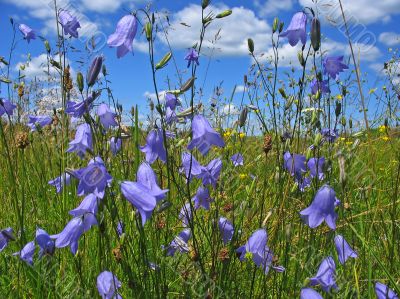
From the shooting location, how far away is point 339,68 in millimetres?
2551

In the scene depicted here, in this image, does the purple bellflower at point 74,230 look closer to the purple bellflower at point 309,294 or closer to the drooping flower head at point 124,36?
the drooping flower head at point 124,36

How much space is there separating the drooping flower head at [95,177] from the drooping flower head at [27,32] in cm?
261

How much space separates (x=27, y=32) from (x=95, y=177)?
2.64 m

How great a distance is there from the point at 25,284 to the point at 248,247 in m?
1.00

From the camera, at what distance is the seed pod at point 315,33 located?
183 cm

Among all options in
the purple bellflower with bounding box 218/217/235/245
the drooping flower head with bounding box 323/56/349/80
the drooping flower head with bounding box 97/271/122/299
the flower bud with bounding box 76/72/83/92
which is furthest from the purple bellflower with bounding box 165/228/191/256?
the drooping flower head with bounding box 323/56/349/80

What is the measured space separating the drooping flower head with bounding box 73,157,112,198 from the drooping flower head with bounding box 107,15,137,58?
0.52 m

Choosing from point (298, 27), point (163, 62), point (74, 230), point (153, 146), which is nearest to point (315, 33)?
point (298, 27)

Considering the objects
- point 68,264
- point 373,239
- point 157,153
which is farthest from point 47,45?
point 373,239

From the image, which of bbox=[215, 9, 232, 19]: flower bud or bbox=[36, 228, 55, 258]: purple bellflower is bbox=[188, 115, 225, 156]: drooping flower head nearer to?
bbox=[215, 9, 232, 19]: flower bud

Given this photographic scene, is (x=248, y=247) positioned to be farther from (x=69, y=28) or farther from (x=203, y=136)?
(x=69, y=28)

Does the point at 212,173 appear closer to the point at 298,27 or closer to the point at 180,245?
the point at 180,245

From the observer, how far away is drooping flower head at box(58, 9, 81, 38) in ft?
8.45

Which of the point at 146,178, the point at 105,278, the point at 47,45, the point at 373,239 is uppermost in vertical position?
the point at 47,45
